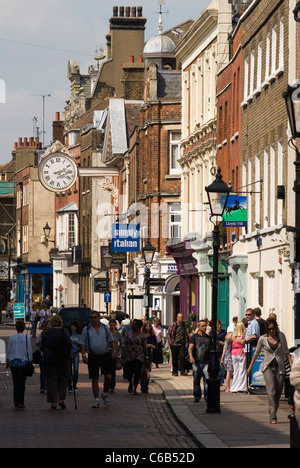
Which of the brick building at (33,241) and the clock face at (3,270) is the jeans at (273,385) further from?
the clock face at (3,270)

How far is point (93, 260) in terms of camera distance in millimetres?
80062

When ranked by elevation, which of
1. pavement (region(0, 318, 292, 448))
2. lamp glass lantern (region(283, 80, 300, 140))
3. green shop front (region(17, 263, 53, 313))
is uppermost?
lamp glass lantern (region(283, 80, 300, 140))

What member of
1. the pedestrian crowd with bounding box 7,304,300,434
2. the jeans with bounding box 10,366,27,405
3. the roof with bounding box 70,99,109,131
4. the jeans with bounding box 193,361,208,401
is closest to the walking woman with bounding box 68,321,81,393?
the pedestrian crowd with bounding box 7,304,300,434

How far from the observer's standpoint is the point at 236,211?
110 ft

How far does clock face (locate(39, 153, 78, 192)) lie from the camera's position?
4576 centimetres

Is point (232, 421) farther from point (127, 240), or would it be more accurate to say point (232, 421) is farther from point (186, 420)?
point (127, 240)

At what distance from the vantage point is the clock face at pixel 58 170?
45.8m

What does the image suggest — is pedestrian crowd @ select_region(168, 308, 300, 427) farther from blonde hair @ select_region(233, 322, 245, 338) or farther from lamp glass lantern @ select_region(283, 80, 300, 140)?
lamp glass lantern @ select_region(283, 80, 300, 140)

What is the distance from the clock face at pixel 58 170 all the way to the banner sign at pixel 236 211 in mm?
12288

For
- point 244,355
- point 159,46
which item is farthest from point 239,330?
point 159,46

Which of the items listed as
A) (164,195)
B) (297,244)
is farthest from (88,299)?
(297,244)

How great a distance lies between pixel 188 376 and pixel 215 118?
1446cm

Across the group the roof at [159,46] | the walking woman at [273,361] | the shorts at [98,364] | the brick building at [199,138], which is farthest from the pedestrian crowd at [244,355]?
the roof at [159,46]

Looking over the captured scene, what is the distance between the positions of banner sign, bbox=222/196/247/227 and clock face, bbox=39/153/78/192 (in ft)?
40.3
